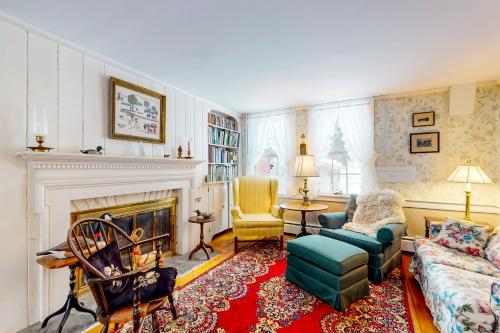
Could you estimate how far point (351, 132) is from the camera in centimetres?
391

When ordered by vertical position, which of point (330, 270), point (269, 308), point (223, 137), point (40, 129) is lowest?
point (269, 308)

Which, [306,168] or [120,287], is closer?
[120,287]

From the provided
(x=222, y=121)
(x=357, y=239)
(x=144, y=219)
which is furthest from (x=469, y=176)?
(x=144, y=219)

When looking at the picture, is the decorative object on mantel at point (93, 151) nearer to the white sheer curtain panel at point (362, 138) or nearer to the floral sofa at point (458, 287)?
the floral sofa at point (458, 287)

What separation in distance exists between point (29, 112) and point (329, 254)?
2808mm

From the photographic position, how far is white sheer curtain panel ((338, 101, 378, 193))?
3707mm

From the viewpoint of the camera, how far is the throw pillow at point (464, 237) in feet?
7.44

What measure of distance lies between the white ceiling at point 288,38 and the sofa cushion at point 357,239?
1.91 meters

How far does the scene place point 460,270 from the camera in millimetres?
1962

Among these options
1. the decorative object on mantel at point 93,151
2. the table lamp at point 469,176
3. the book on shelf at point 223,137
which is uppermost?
the book on shelf at point 223,137

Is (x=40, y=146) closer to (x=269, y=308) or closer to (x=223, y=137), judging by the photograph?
(x=269, y=308)

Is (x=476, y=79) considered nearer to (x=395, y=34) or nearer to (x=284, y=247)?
(x=395, y=34)

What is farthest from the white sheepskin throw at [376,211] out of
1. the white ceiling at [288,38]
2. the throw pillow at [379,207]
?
the white ceiling at [288,38]

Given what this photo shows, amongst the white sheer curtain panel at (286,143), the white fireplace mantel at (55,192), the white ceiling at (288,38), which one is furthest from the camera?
the white sheer curtain panel at (286,143)
